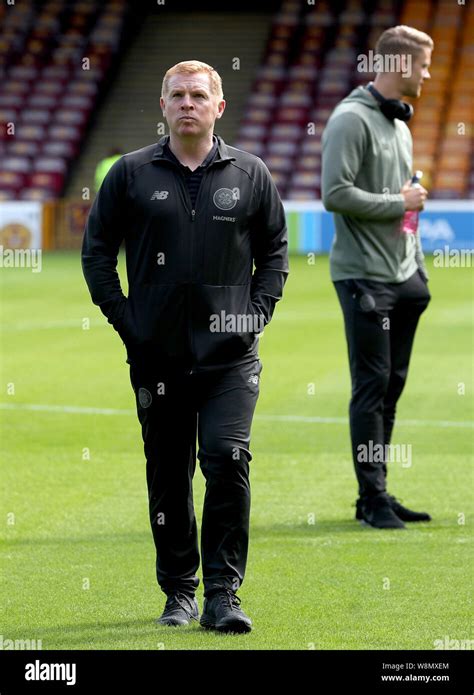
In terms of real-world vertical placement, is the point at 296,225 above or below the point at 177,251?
above

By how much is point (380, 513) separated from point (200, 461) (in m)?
2.24

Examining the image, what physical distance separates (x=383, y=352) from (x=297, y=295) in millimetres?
13716


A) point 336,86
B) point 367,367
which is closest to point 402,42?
point 367,367

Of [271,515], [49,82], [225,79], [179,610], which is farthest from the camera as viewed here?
[225,79]

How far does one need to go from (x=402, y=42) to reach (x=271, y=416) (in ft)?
14.3

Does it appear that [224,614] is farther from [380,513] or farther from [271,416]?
[271,416]

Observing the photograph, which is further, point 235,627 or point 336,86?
point 336,86

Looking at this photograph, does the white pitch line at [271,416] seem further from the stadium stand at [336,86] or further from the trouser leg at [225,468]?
the stadium stand at [336,86]

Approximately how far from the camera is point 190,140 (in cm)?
559

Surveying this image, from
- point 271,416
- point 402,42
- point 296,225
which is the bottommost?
point 271,416

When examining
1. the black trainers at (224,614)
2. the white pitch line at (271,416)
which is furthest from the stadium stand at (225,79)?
the black trainers at (224,614)

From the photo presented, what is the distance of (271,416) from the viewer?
1131 cm

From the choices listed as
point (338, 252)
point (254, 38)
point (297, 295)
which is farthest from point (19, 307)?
point (254, 38)

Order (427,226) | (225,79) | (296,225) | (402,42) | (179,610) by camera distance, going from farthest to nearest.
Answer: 1. (225,79)
2. (296,225)
3. (427,226)
4. (402,42)
5. (179,610)
